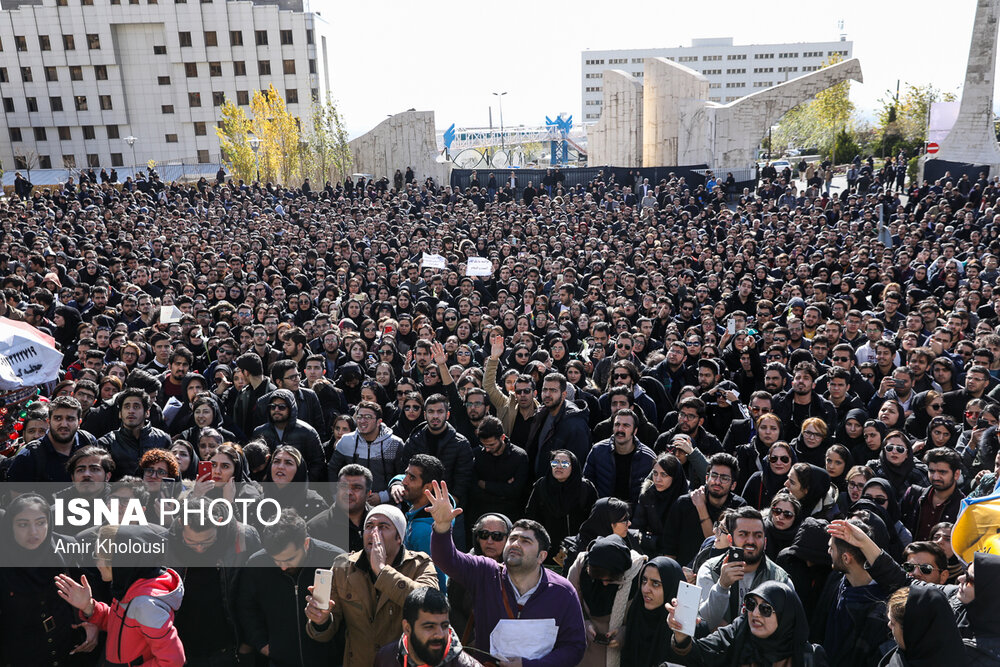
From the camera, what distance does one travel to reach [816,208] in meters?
19.4

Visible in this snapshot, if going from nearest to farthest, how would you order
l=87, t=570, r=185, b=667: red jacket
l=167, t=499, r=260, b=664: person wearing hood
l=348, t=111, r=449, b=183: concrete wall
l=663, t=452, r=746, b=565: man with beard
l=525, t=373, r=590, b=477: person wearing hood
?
l=87, t=570, r=185, b=667: red jacket, l=167, t=499, r=260, b=664: person wearing hood, l=663, t=452, r=746, b=565: man with beard, l=525, t=373, r=590, b=477: person wearing hood, l=348, t=111, r=449, b=183: concrete wall

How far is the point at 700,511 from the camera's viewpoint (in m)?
4.83

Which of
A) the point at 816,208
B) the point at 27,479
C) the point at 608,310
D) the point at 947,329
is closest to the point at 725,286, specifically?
the point at 608,310

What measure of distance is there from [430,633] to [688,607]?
1071 mm

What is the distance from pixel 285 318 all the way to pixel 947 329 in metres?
8.65

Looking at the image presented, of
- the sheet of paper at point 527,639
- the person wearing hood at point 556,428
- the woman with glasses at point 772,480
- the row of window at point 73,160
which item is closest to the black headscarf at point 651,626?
the sheet of paper at point 527,639

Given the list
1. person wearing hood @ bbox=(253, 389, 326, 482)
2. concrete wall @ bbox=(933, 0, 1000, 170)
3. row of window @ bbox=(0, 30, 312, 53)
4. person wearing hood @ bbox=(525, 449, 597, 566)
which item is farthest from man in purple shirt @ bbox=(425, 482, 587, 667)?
row of window @ bbox=(0, 30, 312, 53)

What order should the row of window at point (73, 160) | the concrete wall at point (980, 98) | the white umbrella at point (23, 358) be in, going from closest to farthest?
the white umbrella at point (23, 358) < the concrete wall at point (980, 98) < the row of window at point (73, 160)

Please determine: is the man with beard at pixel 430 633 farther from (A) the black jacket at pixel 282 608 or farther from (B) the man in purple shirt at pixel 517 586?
(A) the black jacket at pixel 282 608

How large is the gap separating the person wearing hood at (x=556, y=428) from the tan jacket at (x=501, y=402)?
22 cm

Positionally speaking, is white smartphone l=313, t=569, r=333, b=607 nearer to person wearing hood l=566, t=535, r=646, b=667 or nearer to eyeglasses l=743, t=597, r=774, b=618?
person wearing hood l=566, t=535, r=646, b=667

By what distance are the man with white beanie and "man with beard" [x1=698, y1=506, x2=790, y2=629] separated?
55.4 inches

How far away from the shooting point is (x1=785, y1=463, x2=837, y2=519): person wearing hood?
4816 mm

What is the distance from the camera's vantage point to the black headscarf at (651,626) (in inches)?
146
